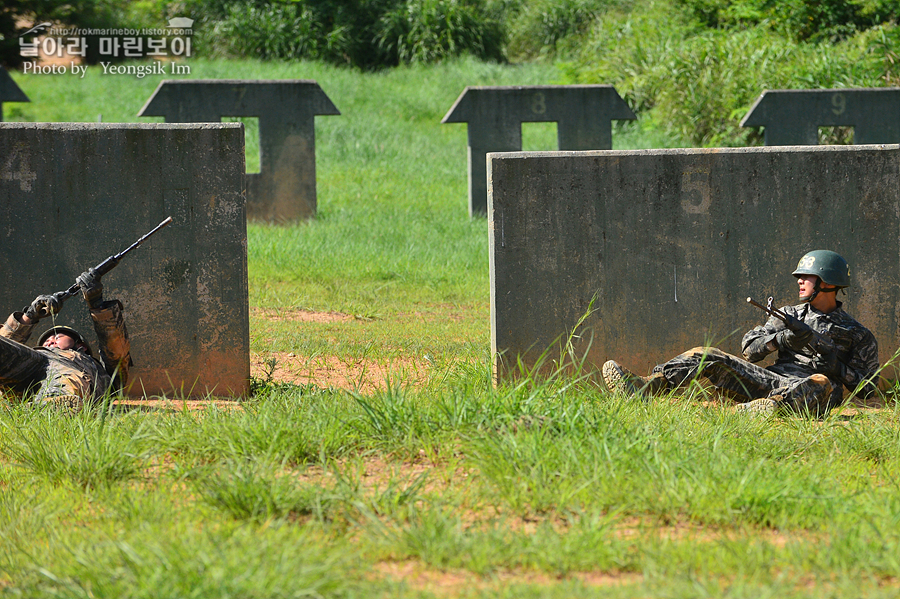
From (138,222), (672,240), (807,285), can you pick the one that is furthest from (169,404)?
(807,285)

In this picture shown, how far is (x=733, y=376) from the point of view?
5629mm

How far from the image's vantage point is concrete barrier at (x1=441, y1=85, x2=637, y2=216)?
14328 mm

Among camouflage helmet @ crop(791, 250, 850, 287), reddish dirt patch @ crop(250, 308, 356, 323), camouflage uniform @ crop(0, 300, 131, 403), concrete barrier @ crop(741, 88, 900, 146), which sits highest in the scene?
concrete barrier @ crop(741, 88, 900, 146)

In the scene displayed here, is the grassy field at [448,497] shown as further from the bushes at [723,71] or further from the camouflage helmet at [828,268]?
the bushes at [723,71]

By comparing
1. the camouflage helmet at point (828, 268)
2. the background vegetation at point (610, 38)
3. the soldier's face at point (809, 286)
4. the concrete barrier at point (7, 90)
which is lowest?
the soldier's face at point (809, 286)

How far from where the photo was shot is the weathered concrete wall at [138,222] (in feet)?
18.7

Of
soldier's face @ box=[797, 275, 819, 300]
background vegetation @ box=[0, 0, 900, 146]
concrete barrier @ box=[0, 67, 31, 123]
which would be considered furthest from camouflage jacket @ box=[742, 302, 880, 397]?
concrete barrier @ box=[0, 67, 31, 123]

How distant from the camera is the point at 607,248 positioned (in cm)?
590

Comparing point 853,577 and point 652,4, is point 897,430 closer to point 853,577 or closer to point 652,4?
point 853,577

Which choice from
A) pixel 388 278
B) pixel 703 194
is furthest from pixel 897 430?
pixel 388 278

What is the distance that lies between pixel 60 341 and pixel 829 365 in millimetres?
4607

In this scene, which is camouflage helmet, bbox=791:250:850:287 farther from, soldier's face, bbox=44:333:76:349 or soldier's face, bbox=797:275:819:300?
soldier's face, bbox=44:333:76:349

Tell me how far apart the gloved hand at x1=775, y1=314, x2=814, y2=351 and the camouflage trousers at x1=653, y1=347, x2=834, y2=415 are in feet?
0.66

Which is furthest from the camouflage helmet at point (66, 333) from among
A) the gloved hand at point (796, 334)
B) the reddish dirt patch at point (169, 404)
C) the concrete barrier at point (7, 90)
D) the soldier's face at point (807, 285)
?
the concrete barrier at point (7, 90)
